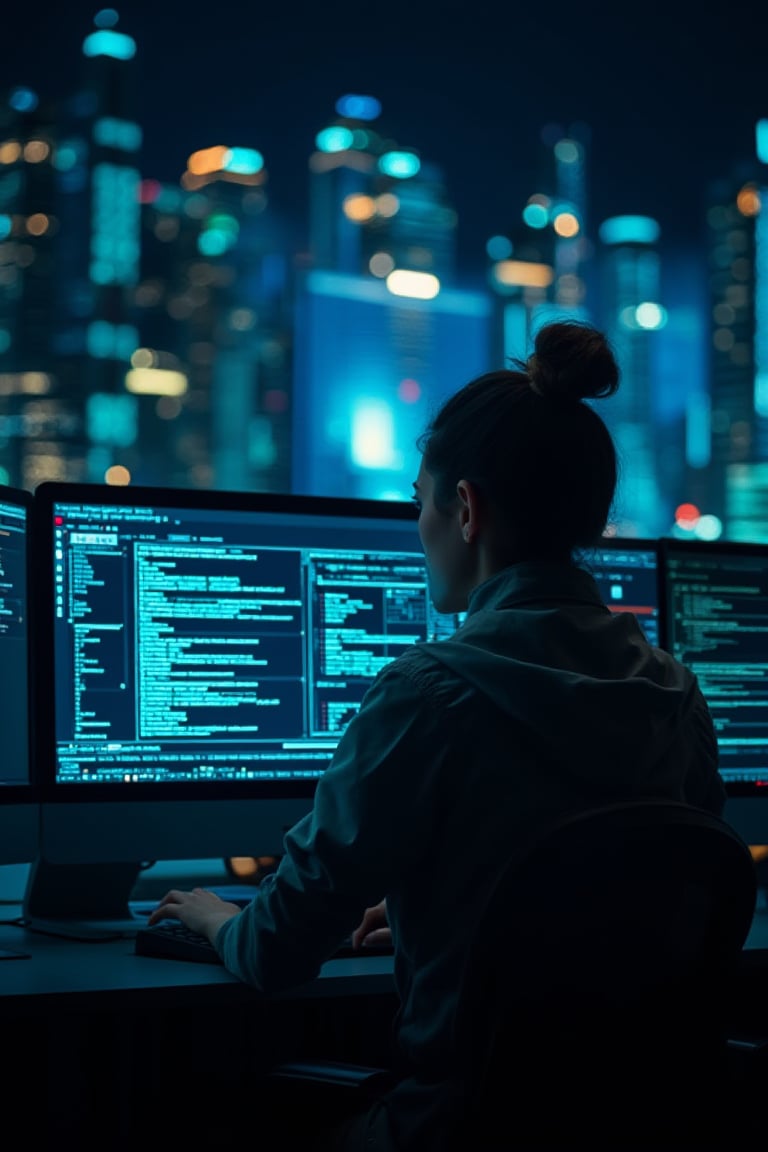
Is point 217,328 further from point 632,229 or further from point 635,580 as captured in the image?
point 635,580

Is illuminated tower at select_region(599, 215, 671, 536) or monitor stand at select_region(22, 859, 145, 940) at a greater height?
illuminated tower at select_region(599, 215, 671, 536)

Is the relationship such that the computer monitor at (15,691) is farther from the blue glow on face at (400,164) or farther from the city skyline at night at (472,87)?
→ the blue glow on face at (400,164)

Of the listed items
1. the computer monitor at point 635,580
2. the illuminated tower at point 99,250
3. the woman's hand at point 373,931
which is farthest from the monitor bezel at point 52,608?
the illuminated tower at point 99,250

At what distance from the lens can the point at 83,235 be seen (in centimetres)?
529

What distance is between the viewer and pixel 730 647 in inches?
77.2

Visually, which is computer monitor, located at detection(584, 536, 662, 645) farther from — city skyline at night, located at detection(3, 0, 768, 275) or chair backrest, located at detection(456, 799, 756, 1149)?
city skyline at night, located at detection(3, 0, 768, 275)

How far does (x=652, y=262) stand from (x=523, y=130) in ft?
2.47

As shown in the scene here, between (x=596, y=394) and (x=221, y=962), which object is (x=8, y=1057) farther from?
(x=596, y=394)

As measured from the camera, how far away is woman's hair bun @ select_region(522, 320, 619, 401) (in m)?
1.08

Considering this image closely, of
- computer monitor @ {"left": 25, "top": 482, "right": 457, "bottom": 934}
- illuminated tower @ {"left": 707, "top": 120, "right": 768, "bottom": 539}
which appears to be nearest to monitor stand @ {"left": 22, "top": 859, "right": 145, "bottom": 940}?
computer monitor @ {"left": 25, "top": 482, "right": 457, "bottom": 934}

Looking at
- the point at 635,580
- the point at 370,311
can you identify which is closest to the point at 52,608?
the point at 635,580

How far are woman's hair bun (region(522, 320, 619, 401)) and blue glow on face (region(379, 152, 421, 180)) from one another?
406 cm

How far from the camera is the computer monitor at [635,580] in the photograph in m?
1.90

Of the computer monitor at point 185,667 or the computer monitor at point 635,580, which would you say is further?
the computer monitor at point 635,580
